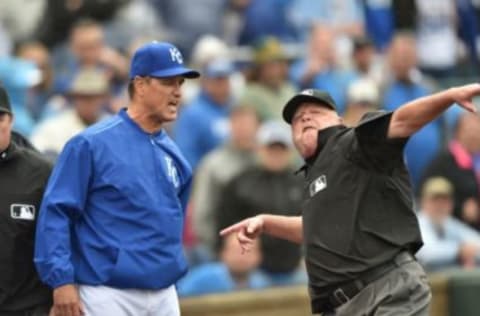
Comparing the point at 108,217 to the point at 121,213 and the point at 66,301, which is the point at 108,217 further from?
the point at 66,301

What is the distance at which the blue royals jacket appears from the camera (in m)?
8.01

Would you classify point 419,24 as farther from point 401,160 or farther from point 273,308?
point 401,160

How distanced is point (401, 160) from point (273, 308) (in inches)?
136

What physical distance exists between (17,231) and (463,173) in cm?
583

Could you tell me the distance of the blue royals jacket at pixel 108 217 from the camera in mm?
8008

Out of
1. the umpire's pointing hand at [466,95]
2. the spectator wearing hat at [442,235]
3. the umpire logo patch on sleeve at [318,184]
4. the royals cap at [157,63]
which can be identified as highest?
the royals cap at [157,63]

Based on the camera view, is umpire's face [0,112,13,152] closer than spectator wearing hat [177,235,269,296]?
Yes

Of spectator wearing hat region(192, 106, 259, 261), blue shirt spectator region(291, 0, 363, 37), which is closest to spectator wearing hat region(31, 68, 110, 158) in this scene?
spectator wearing hat region(192, 106, 259, 261)

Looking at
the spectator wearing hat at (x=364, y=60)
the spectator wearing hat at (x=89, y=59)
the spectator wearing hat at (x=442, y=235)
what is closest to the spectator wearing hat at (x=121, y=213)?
the spectator wearing hat at (x=442, y=235)

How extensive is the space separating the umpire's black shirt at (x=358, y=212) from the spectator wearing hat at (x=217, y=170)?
170 inches

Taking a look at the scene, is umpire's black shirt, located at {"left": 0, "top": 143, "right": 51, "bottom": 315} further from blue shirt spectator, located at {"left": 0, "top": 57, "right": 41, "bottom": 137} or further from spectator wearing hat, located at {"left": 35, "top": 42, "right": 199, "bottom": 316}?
blue shirt spectator, located at {"left": 0, "top": 57, "right": 41, "bottom": 137}

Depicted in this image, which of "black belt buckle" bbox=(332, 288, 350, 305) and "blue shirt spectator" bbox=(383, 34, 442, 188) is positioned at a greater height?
"black belt buckle" bbox=(332, 288, 350, 305)

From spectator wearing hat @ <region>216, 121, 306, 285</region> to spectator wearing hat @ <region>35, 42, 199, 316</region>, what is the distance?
3.80 metres

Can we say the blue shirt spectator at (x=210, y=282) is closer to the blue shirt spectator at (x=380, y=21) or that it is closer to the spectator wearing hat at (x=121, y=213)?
the spectator wearing hat at (x=121, y=213)
